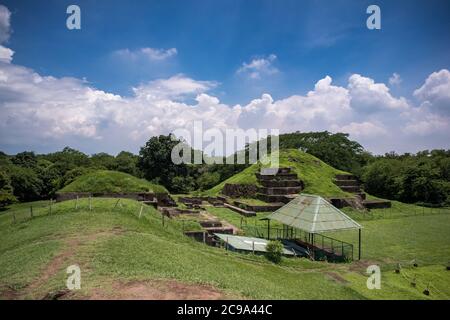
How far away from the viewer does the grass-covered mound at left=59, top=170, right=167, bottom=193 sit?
21.4 m

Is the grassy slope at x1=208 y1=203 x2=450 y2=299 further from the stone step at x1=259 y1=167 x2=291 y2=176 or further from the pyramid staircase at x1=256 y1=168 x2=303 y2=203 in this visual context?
the stone step at x1=259 y1=167 x2=291 y2=176

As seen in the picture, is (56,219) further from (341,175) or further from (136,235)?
(341,175)

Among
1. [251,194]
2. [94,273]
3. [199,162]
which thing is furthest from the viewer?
[199,162]

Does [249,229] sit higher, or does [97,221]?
[97,221]

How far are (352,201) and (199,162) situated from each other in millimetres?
34029

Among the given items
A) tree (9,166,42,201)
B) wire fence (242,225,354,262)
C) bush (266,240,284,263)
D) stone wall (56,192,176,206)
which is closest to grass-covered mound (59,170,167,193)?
stone wall (56,192,176,206)

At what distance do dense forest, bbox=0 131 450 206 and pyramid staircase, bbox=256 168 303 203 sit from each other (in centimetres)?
1531

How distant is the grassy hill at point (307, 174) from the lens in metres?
32.3

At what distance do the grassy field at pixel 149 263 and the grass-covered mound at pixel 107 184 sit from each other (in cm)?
528

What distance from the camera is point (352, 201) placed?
2944cm

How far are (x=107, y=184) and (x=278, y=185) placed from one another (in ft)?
54.9

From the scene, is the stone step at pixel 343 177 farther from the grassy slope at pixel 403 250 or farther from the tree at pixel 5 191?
the tree at pixel 5 191

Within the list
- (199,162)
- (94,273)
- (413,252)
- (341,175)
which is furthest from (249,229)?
(199,162)

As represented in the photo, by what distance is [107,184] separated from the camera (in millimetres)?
21828
